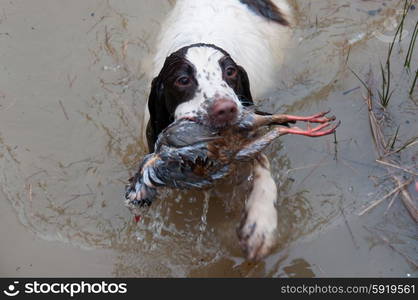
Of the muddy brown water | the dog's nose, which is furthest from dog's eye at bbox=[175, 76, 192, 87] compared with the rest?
the muddy brown water

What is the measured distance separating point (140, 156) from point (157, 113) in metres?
0.59

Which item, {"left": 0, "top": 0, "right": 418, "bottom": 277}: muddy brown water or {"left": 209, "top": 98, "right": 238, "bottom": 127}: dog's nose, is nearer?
{"left": 209, "top": 98, "right": 238, "bottom": 127}: dog's nose

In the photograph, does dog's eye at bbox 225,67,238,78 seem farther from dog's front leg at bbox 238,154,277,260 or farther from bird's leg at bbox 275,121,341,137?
bird's leg at bbox 275,121,341,137

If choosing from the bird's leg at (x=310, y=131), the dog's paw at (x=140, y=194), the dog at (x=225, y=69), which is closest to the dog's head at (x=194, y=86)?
the dog at (x=225, y=69)

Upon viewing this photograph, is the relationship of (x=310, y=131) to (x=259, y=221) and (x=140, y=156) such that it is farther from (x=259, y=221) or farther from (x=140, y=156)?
(x=140, y=156)

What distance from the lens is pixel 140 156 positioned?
4.41 m

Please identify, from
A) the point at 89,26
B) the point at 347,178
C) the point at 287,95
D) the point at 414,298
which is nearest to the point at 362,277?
the point at 414,298

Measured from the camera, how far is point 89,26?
529cm

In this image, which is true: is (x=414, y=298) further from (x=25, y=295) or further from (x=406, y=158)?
(x=25, y=295)

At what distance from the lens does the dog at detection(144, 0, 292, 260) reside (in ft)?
10.8

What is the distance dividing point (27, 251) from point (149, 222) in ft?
2.48

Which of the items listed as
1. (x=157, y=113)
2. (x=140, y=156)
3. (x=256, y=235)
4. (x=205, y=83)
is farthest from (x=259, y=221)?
(x=140, y=156)

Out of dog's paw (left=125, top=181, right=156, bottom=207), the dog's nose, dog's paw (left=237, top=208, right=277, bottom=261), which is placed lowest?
dog's paw (left=237, top=208, right=277, bottom=261)

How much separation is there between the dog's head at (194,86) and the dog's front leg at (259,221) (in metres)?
0.51
